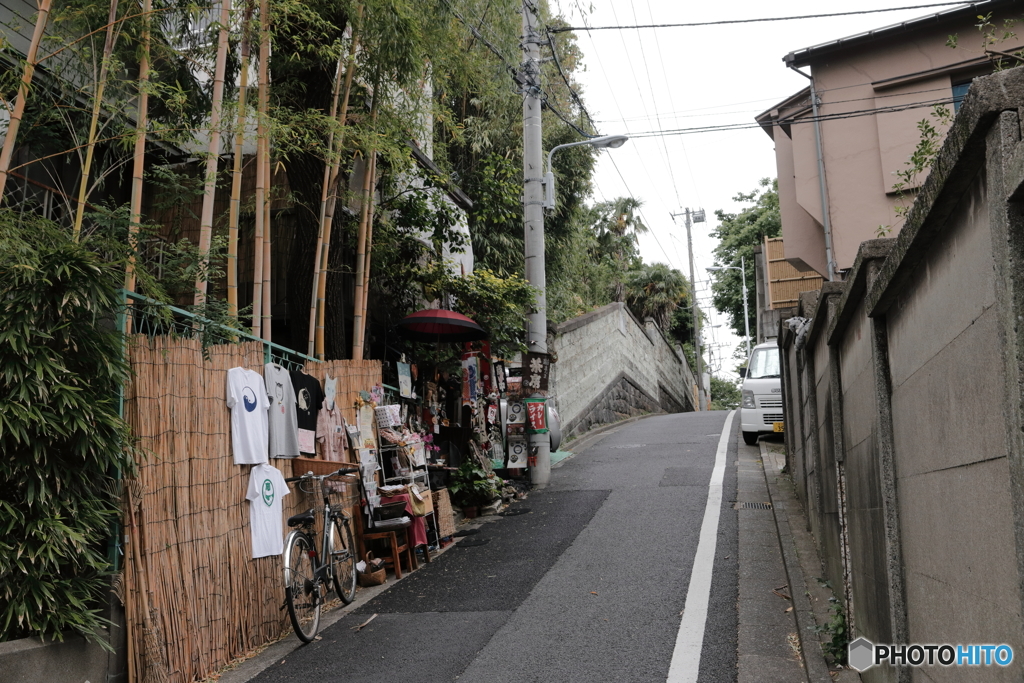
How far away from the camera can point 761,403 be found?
1562 cm

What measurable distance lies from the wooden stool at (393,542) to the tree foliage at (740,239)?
91.5ft

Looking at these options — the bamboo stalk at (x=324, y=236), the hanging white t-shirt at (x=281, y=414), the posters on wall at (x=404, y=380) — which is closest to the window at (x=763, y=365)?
the posters on wall at (x=404, y=380)

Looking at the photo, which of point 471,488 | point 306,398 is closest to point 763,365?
point 471,488

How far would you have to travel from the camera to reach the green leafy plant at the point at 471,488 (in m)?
11.6

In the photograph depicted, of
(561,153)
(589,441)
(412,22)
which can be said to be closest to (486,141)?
(561,153)

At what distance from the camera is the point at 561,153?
1994 cm

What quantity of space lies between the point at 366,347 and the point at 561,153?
34.0ft

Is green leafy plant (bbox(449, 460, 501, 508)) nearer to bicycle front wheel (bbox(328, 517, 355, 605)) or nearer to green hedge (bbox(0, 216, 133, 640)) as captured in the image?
bicycle front wheel (bbox(328, 517, 355, 605))

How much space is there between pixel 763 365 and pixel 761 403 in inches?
41.8

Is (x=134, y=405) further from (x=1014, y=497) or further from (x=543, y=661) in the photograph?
(x=1014, y=497)

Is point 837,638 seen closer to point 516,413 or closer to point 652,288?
point 516,413

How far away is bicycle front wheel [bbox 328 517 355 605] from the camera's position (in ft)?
24.4

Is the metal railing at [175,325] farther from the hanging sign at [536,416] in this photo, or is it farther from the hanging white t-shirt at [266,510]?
the hanging sign at [536,416]

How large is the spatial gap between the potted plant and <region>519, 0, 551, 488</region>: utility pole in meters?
1.69
